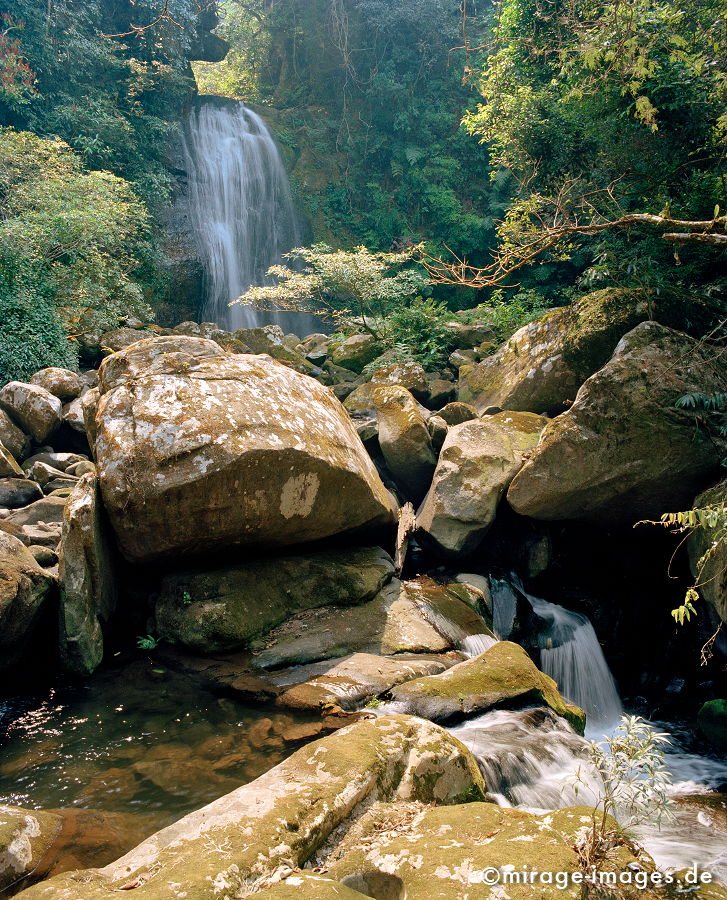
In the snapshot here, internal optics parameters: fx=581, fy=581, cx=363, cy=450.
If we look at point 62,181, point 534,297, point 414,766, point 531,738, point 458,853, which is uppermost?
point 62,181

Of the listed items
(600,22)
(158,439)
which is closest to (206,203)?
(600,22)

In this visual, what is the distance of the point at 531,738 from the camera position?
414 centimetres

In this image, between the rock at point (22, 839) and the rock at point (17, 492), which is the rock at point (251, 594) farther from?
the rock at point (17, 492)

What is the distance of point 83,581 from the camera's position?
4.86m

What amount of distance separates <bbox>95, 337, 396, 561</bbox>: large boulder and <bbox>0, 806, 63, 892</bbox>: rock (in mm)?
2352

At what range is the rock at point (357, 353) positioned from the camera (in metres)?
12.2

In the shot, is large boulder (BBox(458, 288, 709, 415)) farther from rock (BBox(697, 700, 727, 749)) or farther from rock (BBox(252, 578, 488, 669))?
rock (BBox(697, 700, 727, 749))

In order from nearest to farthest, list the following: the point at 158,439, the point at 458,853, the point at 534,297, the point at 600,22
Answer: the point at 458,853 < the point at 158,439 < the point at 600,22 < the point at 534,297

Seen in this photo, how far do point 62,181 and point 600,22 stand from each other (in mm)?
10271

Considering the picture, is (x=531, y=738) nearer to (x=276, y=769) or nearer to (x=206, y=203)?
(x=276, y=769)

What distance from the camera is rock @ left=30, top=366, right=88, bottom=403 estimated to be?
9102mm

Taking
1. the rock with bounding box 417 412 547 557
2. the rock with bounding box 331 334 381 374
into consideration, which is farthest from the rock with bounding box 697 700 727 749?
the rock with bounding box 331 334 381 374

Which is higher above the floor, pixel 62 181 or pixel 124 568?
pixel 62 181

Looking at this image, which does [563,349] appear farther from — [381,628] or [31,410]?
[31,410]
